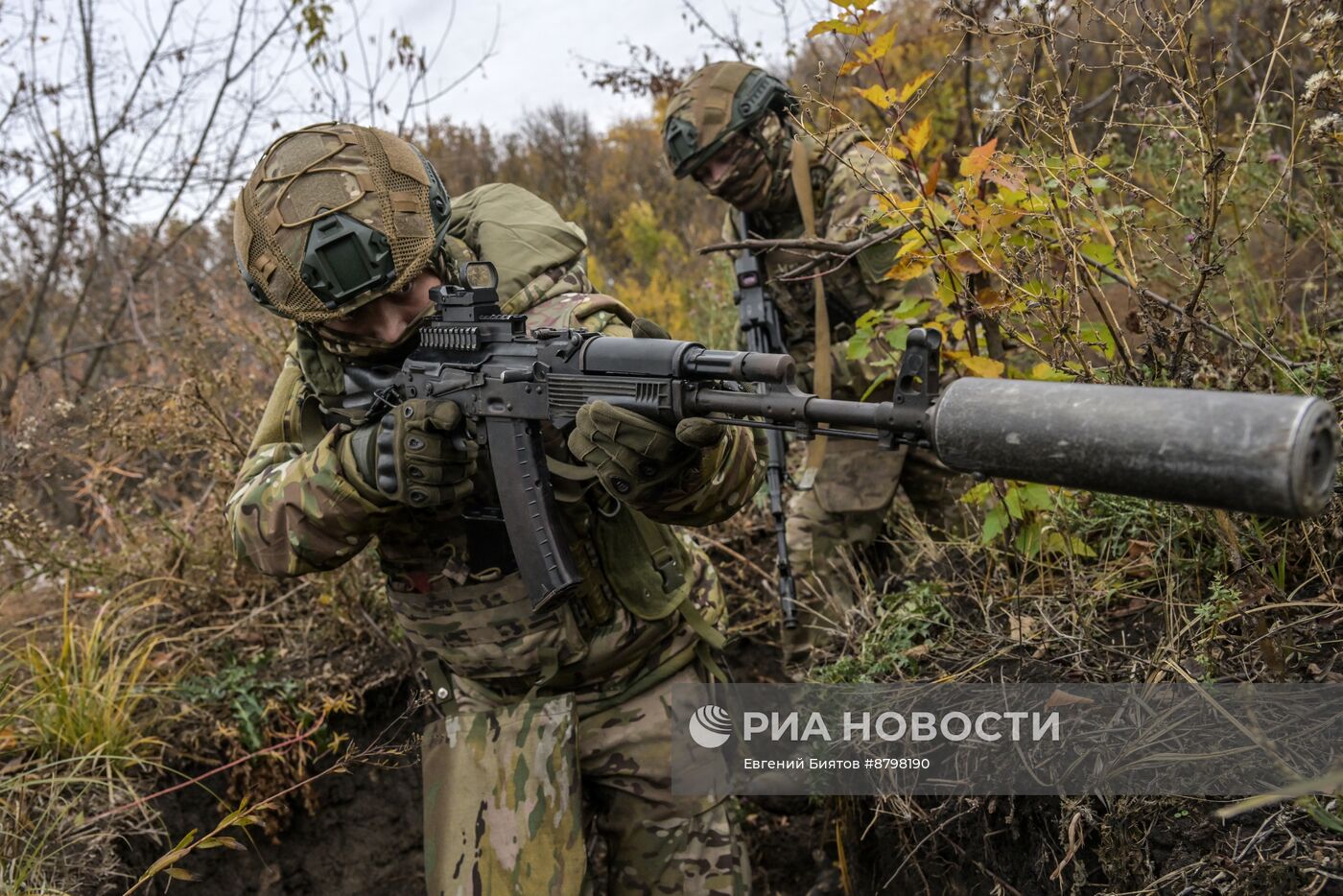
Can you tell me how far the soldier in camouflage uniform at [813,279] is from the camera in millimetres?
4223

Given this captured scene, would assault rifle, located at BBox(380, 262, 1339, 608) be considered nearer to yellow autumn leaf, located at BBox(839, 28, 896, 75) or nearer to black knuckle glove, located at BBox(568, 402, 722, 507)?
black knuckle glove, located at BBox(568, 402, 722, 507)

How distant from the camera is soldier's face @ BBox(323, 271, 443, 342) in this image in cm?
270

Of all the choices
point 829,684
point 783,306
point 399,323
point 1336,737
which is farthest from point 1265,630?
point 783,306

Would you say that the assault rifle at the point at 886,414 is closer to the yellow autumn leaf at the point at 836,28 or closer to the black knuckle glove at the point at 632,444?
the black knuckle glove at the point at 632,444

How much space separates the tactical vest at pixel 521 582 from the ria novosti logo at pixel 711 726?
158 millimetres

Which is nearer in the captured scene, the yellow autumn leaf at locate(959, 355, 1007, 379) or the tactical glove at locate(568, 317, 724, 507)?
the tactical glove at locate(568, 317, 724, 507)

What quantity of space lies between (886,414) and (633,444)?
1.99 ft

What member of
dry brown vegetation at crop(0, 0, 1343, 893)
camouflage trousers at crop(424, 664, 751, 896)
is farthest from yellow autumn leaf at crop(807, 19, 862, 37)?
camouflage trousers at crop(424, 664, 751, 896)

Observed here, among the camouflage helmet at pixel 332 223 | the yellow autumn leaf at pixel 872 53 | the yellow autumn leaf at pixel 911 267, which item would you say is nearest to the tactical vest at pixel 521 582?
the camouflage helmet at pixel 332 223

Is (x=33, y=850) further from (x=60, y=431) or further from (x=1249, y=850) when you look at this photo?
(x=1249, y=850)

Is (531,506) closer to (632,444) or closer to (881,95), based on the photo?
(632,444)

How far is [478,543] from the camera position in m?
2.74

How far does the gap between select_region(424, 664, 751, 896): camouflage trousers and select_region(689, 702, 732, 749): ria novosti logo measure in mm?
96

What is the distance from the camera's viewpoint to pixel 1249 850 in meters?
2.02
